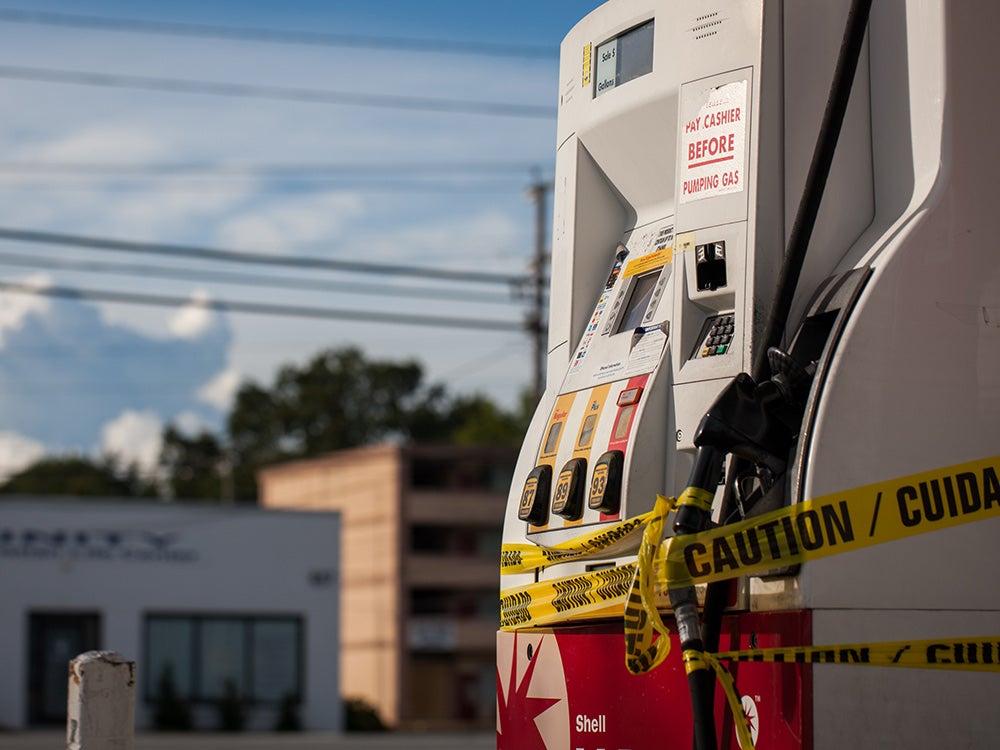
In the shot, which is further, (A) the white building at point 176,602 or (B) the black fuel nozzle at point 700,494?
(A) the white building at point 176,602

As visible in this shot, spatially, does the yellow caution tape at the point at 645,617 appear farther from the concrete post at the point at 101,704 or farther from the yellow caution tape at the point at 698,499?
the concrete post at the point at 101,704

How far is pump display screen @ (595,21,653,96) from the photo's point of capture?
477cm

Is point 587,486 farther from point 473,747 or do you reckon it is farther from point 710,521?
point 473,747

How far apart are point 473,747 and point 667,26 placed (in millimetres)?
21811

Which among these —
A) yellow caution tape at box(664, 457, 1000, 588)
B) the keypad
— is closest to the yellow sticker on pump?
the keypad

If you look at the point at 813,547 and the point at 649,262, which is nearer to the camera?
the point at 813,547

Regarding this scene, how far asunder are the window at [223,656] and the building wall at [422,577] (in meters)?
19.7

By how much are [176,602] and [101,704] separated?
105ft

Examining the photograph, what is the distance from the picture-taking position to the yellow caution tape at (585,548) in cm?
418

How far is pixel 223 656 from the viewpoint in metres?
36.5

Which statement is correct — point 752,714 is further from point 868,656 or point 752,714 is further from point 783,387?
point 783,387

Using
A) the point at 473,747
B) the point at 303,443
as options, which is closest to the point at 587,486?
the point at 473,747

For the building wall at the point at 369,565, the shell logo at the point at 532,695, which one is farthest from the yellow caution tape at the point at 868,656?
the building wall at the point at 369,565

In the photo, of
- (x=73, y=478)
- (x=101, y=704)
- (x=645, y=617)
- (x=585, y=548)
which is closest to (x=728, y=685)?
(x=645, y=617)
